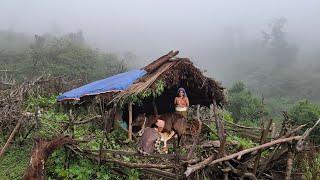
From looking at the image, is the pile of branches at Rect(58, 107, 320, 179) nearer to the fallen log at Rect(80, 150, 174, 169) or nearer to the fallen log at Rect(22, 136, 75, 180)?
the fallen log at Rect(80, 150, 174, 169)

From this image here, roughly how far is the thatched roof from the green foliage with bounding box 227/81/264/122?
1190 centimetres

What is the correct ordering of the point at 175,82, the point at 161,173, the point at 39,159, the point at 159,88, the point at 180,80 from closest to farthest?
the point at 39,159
the point at 161,173
the point at 159,88
the point at 175,82
the point at 180,80

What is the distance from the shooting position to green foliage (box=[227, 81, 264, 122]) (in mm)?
25777

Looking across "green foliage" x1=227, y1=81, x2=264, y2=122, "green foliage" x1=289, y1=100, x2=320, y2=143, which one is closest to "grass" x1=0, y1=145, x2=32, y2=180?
"green foliage" x1=289, y1=100, x2=320, y2=143

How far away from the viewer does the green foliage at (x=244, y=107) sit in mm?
25777

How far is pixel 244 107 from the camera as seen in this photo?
87.5 feet

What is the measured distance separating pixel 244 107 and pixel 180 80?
49.6 ft

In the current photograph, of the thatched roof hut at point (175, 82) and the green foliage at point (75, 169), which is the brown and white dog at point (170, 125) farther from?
the green foliage at point (75, 169)

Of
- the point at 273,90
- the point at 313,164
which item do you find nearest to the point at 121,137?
the point at 313,164

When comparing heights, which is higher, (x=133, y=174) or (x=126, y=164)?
(x=126, y=164)

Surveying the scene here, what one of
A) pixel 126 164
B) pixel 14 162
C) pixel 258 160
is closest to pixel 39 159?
pixel 126 164

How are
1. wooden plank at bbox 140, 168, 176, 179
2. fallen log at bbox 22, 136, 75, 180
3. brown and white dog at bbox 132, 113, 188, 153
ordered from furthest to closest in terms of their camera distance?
1. brown and white dog at bbox 132, 113, 188, 153
2. wooden plank at bbox 140, 168, 176, 179
3. fallen log at bbox 22, 136, 75, 180

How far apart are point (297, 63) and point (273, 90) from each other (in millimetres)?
19593

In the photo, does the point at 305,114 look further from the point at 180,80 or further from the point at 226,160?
the point at 226,160
